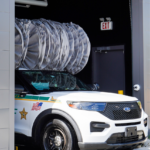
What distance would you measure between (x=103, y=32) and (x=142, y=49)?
2.92m

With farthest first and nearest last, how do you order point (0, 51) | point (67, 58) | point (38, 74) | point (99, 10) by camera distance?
point (99, 10)
point (67, 58)
point (38, 74)
point (0, 51)

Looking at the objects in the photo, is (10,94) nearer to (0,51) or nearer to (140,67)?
(0,51)

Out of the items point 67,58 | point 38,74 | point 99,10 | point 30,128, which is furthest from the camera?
point 99,10

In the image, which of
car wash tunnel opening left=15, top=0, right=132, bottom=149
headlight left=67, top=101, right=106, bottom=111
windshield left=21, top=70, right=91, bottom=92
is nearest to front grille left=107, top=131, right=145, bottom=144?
headlight left=67, top=101, right=106, bottom=111

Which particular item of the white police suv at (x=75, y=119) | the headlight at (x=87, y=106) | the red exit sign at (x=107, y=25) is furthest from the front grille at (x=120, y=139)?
the red exit sign at (x=107, y=25)

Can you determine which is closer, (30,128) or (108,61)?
(30,128)

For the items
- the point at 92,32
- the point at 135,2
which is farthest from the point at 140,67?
the point at 92,32

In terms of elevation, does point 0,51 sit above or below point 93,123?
above

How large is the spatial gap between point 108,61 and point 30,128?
603 centimetres

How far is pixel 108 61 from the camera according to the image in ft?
38.5

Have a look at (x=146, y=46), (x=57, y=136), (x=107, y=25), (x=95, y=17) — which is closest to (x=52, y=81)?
(x=57, y=136)

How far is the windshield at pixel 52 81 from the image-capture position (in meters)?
6.75

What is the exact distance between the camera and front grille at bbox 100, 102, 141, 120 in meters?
5.87

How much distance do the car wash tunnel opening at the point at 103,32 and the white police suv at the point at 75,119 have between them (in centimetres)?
453
